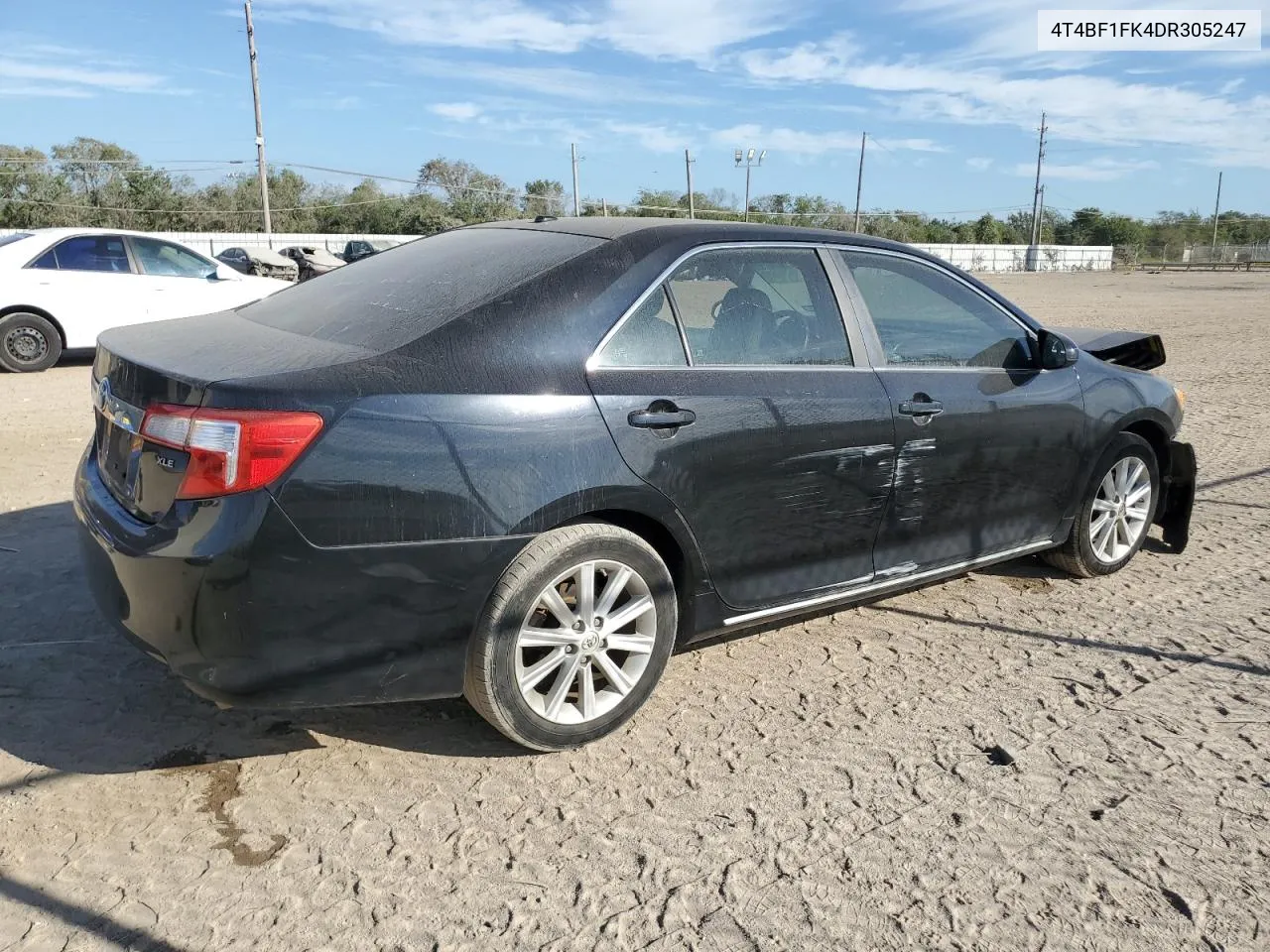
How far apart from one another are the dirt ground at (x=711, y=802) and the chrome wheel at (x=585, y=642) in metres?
0.20

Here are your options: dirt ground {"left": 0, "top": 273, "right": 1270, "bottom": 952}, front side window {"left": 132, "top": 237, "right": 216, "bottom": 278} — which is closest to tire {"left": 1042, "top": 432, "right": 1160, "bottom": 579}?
dirt ground {"left": 0, "top": 273, "right": 1270, "bottom": 952}

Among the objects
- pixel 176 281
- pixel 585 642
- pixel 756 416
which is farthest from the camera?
pixel 176 281

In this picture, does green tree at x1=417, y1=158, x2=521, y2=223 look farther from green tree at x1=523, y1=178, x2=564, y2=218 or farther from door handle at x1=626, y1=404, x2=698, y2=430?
door handle at x1=626, y1=404, x2=698, y2=430

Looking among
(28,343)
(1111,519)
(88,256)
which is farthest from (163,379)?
(88,256)

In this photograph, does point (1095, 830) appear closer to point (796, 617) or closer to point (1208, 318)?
point (796, 617)

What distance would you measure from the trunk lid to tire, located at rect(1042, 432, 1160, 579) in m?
3.47

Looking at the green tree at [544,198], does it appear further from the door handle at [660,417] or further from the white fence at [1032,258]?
the door handle at [660,417]

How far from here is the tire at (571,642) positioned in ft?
9.50

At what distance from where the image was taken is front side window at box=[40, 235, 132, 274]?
10.4 metres

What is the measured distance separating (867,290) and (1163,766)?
6.43 ft

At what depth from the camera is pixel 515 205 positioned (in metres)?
72.1

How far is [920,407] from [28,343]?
32.6 ft

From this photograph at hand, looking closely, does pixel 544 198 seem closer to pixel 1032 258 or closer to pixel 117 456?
pixel 1032 258

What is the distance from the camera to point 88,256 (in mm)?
10625
